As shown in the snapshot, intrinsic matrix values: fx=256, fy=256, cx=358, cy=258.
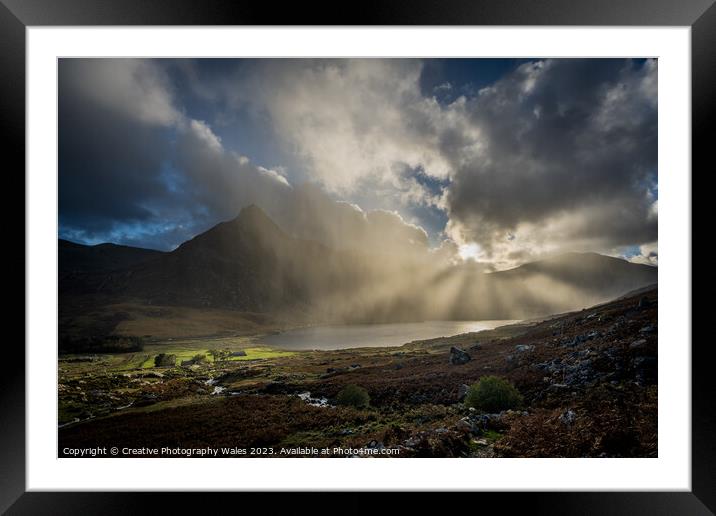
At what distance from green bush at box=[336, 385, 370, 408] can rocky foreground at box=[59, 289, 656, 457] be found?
0.29 feet

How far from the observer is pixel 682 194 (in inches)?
138

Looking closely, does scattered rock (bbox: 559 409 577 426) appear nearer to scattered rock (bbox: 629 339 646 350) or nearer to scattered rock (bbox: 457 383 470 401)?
scattered rock (bbox: 457 383 470 401)

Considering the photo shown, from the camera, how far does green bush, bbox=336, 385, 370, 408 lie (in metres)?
4.37

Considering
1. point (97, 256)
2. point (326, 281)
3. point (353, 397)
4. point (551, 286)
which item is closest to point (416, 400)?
point (353, 397)

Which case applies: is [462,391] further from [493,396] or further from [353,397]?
[353,397]

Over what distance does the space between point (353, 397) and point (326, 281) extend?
2.17m

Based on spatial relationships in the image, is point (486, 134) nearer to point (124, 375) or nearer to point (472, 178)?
point (472, 178)

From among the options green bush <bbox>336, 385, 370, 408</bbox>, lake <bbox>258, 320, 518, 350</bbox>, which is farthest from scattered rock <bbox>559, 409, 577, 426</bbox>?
green bush <bbox>336, 385, 370, 408</bbox>

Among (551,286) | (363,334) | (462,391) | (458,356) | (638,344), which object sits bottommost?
(462,391)

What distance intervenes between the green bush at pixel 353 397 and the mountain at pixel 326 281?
4.14 ft

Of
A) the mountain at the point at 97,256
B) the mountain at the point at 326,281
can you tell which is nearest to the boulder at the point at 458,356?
the mountain at the point at 326,281

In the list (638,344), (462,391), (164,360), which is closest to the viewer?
(638,344)

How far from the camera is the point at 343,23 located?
2969 millimetres

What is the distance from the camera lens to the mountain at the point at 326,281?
4.89m
